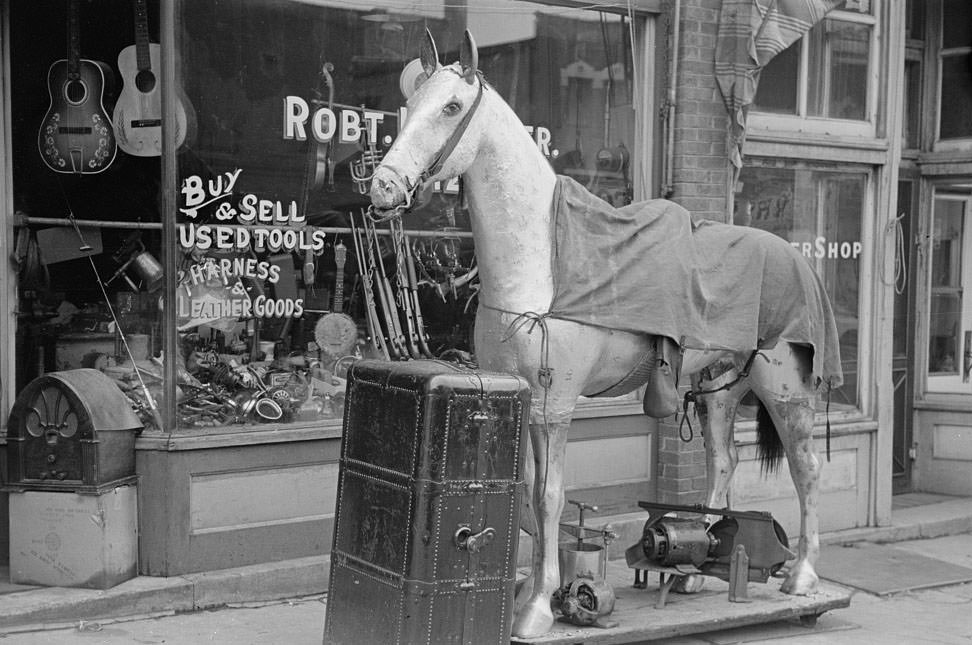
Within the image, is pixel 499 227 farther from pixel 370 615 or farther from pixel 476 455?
pixel 370 615

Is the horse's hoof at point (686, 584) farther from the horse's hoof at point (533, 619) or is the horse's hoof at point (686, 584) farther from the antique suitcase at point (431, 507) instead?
the antique suitcase at point (431, 507)

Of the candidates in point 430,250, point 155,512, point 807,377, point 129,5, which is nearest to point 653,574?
point 807,377

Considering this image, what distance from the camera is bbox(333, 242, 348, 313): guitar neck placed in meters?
7.51

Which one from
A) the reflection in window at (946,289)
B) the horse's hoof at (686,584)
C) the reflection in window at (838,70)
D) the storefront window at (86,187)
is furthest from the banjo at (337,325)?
the reflection in window at (946,289)

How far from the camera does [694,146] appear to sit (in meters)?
8.25

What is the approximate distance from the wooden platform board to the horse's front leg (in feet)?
0.60

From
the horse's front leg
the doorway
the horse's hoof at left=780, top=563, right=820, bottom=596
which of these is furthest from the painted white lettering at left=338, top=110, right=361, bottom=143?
the doorway

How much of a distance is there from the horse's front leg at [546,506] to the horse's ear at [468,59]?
5.20 feet

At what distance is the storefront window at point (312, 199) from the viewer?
7055mm

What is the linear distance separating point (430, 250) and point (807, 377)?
2.44 meters

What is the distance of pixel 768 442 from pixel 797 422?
37cm

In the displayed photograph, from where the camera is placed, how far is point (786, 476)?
346 inches

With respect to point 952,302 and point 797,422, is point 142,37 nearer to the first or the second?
point 797,422

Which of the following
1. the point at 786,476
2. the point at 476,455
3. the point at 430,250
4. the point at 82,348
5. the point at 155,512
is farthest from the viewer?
the point at 786,476
